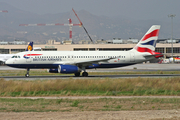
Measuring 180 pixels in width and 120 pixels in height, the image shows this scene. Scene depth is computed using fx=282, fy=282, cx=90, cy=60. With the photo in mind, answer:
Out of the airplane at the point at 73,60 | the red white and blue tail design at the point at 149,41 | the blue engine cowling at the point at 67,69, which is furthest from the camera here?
the red white and blue tail design at the point at 149,41

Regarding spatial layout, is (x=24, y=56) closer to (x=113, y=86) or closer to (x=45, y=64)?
(x=45, y=64)

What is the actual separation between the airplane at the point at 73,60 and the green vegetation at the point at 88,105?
19524 millimetres

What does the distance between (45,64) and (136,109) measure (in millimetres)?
25893

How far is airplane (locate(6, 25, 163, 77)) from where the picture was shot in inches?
1548

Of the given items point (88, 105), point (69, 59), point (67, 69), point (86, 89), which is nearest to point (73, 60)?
point (69, 59)

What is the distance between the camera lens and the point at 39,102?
17.9 metres

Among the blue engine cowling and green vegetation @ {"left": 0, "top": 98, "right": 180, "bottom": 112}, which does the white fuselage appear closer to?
the blue engine cowling

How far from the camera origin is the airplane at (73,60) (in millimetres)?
39312

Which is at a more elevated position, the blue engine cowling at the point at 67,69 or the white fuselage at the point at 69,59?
the white fuselage at the point at 69,59

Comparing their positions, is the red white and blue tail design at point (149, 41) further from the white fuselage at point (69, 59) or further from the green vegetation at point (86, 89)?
the green vegetation at point (86, 89)

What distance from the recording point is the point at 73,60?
134 feet

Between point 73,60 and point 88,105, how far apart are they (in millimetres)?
24226

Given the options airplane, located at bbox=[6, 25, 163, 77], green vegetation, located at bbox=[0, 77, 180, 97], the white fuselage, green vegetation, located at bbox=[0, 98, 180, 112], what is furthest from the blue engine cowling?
green vegetation, located at bbox=[0, 98, 180, 112]

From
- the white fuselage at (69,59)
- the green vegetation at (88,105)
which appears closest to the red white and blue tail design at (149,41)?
the white fuselage at (69,59)
